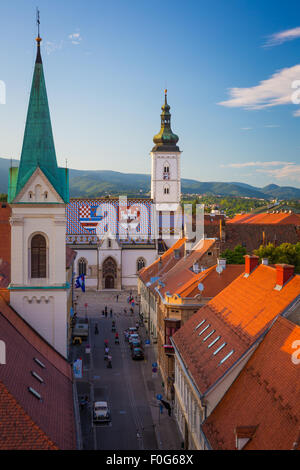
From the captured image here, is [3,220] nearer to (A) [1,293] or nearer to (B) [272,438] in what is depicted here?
(A) [1,293]

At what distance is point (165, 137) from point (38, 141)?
74810 millimetres

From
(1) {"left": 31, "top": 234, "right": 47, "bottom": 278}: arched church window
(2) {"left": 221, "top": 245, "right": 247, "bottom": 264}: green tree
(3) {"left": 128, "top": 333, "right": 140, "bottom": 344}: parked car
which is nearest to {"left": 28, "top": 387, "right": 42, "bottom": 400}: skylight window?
(1) {"left": 31, "top": 234, "right": 47, "bottom": 278}: arched church window

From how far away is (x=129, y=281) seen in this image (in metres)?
92.0

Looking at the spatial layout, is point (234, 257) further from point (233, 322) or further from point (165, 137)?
point (165, 137)

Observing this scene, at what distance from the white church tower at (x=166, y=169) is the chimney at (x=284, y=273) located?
72.3 meters

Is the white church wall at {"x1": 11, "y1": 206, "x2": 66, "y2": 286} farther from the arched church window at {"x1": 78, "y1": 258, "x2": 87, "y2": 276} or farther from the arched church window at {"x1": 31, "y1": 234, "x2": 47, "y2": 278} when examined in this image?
the arched church window at {"x1": 78, "y1": 258, "x2": 87, "y2": 276}

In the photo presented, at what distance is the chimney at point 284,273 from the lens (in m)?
25.2

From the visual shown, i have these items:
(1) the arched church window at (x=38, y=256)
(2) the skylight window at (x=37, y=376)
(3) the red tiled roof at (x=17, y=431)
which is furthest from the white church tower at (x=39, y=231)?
(3) the red tiled roof at (x=17, y=431)

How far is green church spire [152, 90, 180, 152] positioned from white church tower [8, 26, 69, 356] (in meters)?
73.3

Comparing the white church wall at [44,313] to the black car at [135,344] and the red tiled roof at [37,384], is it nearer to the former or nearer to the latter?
the red tiled roof at [37,384]

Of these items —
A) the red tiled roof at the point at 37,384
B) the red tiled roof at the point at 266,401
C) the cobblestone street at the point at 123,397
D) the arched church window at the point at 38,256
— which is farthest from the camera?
the arched church window at the point at 38,256

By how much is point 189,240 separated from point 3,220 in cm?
2017

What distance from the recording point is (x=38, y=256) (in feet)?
105

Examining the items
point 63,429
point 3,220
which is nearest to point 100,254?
point 3,220
